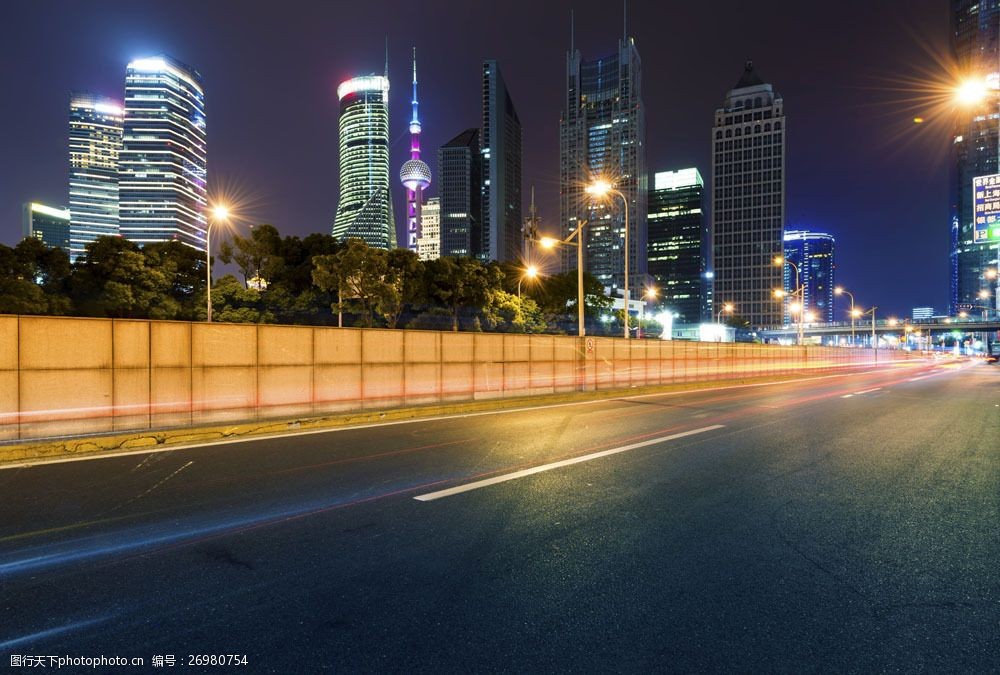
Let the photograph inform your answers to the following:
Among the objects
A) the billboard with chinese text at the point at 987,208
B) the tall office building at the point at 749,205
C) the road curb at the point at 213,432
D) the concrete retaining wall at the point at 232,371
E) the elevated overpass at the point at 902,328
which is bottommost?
the road curb at the point at 213,432

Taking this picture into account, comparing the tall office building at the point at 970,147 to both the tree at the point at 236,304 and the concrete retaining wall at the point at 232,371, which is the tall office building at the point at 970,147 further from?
the concrete retaining wall at the point at 232,371

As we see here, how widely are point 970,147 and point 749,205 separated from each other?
72616 mm

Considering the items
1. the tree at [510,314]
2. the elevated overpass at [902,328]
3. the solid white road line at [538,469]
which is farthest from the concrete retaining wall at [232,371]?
the elevated overpass at [902,328]

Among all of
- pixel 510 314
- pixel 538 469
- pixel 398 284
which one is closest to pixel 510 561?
pixel 538 469

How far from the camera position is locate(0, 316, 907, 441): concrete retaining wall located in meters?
8.85

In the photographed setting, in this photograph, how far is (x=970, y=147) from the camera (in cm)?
17050

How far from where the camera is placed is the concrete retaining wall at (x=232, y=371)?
8852 mm

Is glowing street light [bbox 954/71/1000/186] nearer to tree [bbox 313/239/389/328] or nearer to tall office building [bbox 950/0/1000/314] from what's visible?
tree [bbox 313/239/389/328]

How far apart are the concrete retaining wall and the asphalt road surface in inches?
91.3

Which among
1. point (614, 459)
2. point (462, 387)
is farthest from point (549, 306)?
point (614, 459)

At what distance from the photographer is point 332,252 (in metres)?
50.3

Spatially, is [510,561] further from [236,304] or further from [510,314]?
[510,314]

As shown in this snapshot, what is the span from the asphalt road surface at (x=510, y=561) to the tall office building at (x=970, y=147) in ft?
660

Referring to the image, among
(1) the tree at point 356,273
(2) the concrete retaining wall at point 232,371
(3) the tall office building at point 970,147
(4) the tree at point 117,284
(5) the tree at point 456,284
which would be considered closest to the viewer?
(2) the concrete retaining wall at point 232,371
